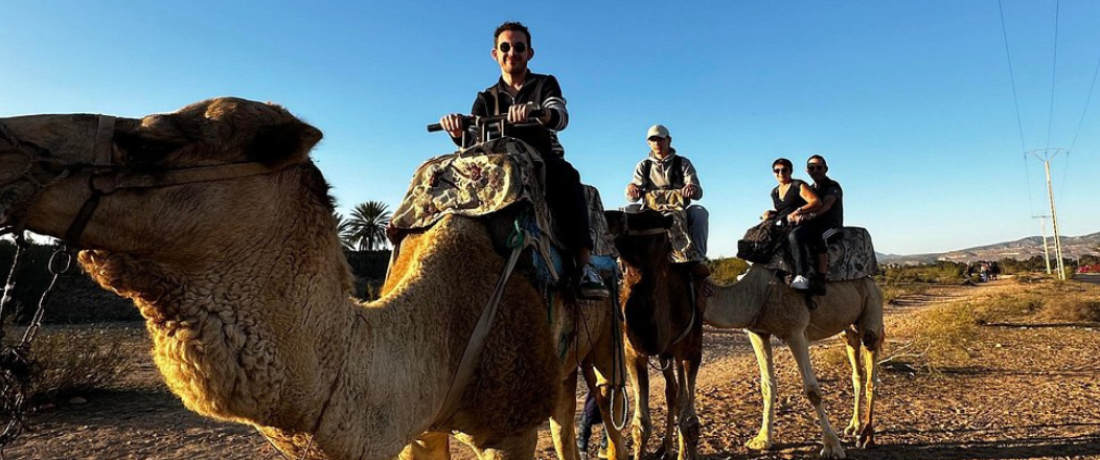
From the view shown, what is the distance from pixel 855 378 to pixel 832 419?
73 centimetres

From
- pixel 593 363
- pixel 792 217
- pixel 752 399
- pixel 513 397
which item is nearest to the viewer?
pixel 513 397

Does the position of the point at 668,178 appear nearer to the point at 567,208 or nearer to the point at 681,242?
the point at 681,242

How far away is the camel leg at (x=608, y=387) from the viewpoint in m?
4.43

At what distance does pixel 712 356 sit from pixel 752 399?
457cm

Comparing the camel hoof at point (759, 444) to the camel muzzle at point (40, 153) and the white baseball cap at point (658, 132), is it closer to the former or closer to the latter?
the white baseball cap at point (658, 132)

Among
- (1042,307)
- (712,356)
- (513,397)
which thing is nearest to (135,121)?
(513,397)

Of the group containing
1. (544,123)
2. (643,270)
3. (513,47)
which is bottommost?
(643,270)

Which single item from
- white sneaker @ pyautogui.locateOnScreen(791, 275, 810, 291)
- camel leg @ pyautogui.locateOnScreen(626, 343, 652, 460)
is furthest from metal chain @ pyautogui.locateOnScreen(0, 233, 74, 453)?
white sneaker @ pyautogui.locateOnScreen(791, 275, 810, 291)

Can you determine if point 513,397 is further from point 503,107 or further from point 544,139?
point 503,107

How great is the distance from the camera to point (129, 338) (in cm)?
1334

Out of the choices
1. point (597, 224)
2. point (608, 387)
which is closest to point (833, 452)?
point (608, 387)

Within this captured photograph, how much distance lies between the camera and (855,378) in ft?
23.2

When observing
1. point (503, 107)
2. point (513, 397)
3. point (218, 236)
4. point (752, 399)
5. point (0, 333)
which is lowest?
point (752, 399)

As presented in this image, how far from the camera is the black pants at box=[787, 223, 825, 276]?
6.66 m
